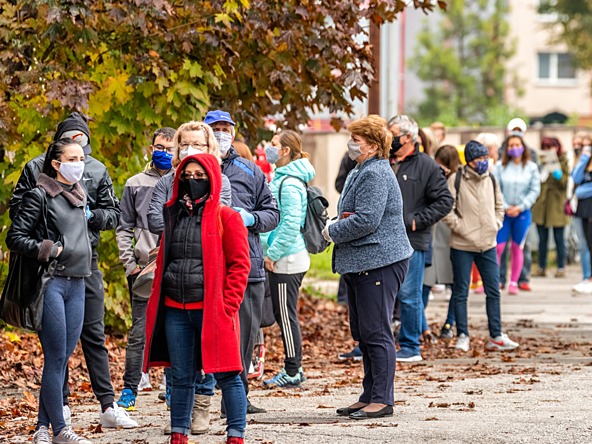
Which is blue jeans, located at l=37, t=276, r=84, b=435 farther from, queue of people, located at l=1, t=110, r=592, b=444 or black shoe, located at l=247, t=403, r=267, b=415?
black shoe, located at l=247, t=403, r=267, b=415

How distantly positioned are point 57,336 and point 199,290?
102 cm

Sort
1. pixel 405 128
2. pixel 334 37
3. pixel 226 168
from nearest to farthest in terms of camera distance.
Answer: pixel 226 168 < pixel 405 128 < pixel 334 37

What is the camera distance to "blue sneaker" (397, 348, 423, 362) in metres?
11.6

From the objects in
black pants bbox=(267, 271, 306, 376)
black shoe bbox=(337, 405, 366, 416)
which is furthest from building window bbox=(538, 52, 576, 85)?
black shoe bbox=(337, 405, 366, 416)

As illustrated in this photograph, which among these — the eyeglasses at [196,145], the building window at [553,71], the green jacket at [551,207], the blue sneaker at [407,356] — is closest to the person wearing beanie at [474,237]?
the blue sneaker at [407,356]

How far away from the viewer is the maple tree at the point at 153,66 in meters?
11.0

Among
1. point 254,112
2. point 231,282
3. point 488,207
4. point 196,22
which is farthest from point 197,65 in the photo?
point 231,282

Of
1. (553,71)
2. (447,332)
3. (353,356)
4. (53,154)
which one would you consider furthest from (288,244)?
(553,71)

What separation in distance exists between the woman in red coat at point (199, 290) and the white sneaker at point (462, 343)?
5.41m

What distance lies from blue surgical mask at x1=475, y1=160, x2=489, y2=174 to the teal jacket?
2865 mm

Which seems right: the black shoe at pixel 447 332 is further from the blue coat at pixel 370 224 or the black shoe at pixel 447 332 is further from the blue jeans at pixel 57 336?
the blue jeans at pixel 57 336

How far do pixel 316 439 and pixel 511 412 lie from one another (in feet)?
5.09

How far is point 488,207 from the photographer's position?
12.5 meters

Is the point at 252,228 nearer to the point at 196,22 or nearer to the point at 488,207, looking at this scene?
the point at 196,22
